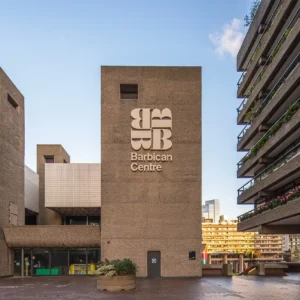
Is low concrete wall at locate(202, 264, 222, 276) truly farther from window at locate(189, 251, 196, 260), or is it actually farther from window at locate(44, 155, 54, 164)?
window at locate(44, 155, 54, 164)

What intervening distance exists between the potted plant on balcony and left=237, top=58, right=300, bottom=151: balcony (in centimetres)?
1564

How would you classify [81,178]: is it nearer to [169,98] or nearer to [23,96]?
[23,96]

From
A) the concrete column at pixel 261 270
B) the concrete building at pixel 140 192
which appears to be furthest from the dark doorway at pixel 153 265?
the concrete column at pixel 261 270

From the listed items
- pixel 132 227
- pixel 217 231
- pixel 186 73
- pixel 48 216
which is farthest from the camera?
pixel 217 231

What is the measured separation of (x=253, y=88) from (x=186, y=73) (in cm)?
948

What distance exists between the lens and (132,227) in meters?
32.5

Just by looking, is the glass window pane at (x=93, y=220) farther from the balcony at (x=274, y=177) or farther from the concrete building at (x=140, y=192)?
the balcony at (x=274, y=177)

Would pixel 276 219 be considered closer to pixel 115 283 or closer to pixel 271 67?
pixel 271 67

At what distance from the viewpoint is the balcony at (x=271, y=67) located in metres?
27.0

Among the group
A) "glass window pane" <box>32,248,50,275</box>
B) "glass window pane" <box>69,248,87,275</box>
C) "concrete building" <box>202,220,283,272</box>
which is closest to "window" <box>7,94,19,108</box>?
"glass window pane" <box>32,248,50,275</box>

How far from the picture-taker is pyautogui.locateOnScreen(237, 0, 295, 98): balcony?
2989 centimetres

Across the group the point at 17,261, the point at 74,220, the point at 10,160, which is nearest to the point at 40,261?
the point at 17,261

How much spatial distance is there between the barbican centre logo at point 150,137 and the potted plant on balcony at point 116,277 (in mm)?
10771

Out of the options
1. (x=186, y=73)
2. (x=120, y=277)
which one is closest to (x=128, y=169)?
(x=186, y=73)
